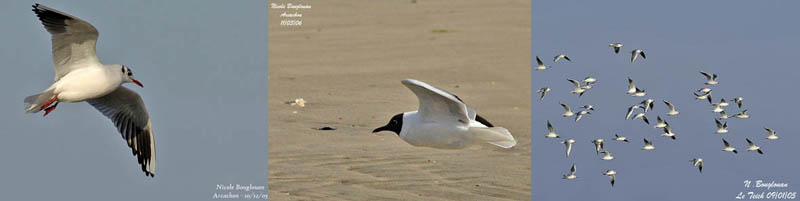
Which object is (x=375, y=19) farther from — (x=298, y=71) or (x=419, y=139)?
A: (x=419, y=139)

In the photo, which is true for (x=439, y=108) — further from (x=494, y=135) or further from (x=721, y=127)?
(x=721, y=127)

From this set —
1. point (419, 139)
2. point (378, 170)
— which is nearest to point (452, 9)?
point (378, 170)

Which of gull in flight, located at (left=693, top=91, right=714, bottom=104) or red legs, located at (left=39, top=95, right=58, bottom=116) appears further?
gull in flight, located at (left=693, top=91, right=714, bottom=104)

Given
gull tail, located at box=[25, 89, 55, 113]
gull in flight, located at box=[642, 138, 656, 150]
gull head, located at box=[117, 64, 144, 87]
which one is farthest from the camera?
gull in flight, located at box=[642, 138, 656, 150]

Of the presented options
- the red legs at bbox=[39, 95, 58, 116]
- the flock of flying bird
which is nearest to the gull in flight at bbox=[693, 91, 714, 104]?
the flock of flying bird

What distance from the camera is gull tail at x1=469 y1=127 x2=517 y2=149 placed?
6.42 meters

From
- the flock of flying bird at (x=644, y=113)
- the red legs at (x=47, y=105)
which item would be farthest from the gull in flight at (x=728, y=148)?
the red legs at (x=47, y=105)

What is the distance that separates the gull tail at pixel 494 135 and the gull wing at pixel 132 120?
82.0 inches

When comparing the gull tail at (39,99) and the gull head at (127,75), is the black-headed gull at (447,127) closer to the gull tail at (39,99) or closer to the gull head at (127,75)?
the gull head at (127,75)

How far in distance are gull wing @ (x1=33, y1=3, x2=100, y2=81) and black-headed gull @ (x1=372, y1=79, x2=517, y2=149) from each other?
177 centimetres

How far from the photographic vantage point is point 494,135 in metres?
6.44

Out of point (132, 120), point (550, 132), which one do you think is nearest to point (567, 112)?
point (550, 132)

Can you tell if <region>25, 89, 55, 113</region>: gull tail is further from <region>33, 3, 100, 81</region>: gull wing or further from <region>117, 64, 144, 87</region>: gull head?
<region>117, 64, 144, 87</region>: gull head

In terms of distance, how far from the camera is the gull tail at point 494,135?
21.1 ft
